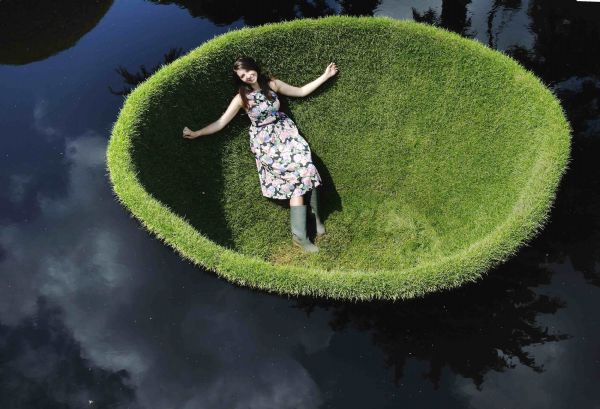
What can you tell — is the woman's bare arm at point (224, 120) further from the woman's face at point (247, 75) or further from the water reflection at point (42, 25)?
the water reflection at point (42, 25)

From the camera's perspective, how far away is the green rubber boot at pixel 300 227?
4199 mm

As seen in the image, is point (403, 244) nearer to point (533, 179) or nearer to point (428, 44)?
point (533, 179)

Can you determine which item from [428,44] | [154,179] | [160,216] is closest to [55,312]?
[160,216]

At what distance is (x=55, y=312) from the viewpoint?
302 centimetres

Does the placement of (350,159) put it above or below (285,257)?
above

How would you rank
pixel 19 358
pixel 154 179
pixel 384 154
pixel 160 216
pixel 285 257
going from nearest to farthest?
pixel 19 358 → pixel 160 216 → pixel 154 179 → pixel 285 257 → pixel 384 154

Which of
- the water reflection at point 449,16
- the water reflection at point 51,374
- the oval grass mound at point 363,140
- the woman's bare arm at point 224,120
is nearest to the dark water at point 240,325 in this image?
the water reflection at point 51,374

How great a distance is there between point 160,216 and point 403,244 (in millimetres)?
1958

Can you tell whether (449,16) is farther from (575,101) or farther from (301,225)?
(301,225)

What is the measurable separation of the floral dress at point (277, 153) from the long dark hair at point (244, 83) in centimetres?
4

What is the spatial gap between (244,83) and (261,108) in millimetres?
232

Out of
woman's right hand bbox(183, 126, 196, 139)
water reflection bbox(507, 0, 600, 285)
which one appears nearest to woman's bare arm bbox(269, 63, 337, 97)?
woman's right hand bbox(183, 126, 196, 139)

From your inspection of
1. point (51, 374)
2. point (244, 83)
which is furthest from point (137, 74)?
point (51, 374)

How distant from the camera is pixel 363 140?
4.66m
